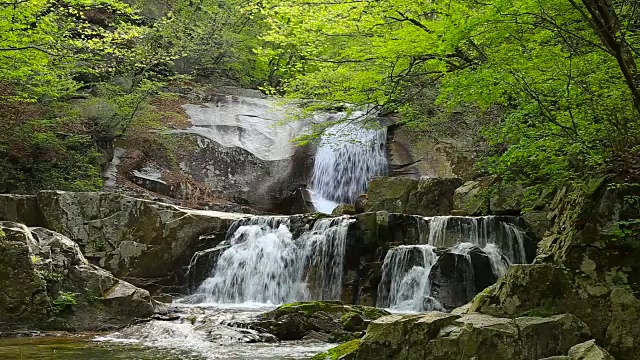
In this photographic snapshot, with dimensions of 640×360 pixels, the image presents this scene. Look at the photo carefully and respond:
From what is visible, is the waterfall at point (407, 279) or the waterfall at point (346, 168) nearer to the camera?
the waterfall at point (407, 279)

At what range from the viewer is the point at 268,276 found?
12.9 meters

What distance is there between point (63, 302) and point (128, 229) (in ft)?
14.0

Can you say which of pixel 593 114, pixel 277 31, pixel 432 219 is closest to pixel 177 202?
pixel 432 219

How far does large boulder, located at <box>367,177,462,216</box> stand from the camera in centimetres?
1505

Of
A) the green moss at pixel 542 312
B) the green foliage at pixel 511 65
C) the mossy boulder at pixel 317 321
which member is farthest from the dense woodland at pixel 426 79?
the mossy boulder at pixel 317 321

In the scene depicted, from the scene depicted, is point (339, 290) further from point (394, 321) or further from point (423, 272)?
point (394, 321)


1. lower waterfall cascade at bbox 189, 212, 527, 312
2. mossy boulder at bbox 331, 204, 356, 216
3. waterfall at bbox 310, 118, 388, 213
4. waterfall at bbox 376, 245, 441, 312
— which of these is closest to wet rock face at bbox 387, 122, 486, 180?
waterfall at bbox 310, 118, 388, 213

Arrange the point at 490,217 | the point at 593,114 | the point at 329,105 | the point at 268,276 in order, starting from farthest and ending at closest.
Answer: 1. the point at 268,276
2. the point at 490,217
3. the point at 329,105
4. the point at 593,114

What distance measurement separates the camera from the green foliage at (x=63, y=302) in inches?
367

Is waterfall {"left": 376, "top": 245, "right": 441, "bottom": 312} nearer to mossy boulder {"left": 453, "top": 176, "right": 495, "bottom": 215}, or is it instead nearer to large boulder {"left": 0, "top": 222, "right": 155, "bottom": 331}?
mossy boulder {"left": 453, "top": 176, "right": 495, "bottom": 215}

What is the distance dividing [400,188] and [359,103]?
257 inches

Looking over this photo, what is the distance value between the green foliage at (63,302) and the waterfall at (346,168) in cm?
997

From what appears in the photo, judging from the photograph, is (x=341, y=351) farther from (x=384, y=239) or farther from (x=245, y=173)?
(x=245, y=173)

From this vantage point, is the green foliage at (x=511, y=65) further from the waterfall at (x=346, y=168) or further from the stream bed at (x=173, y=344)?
the waterfall at (x=346, y=168)
